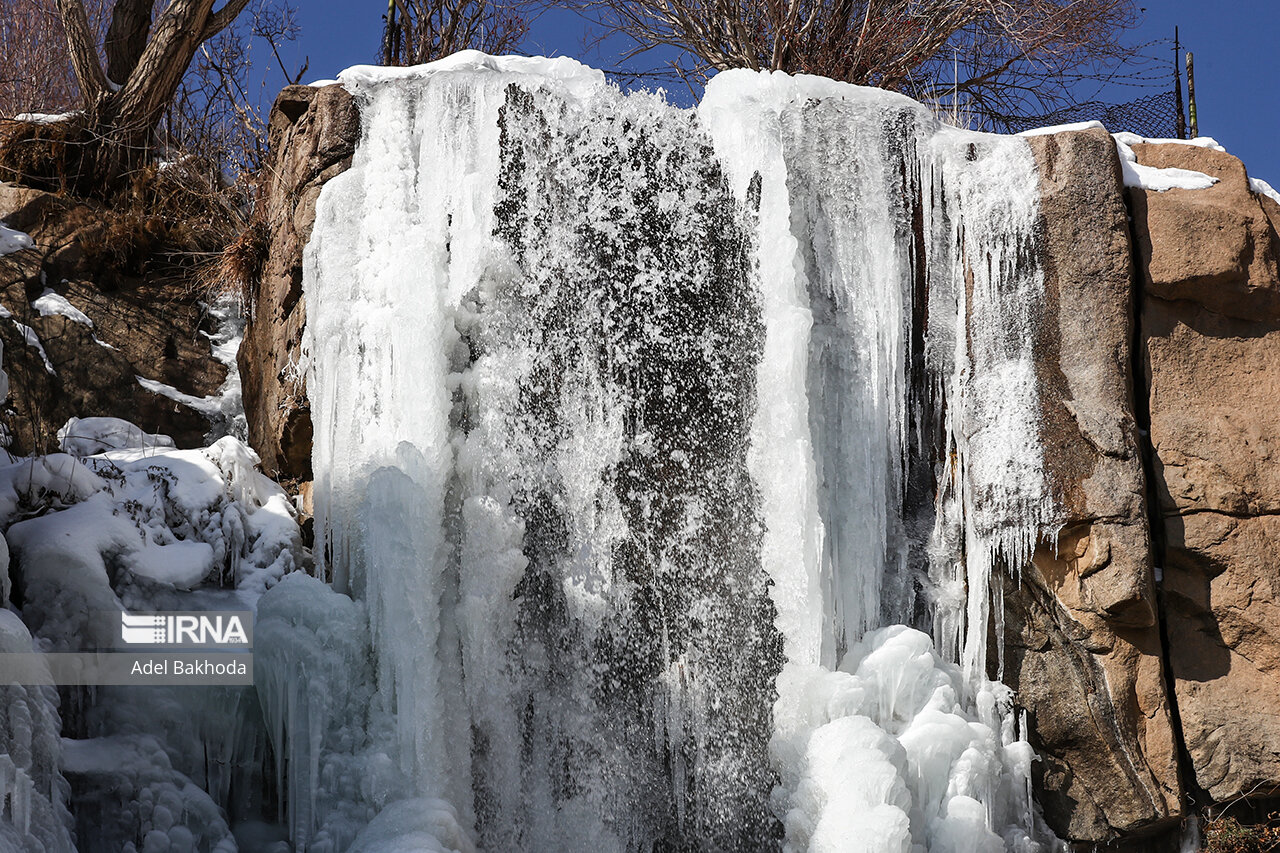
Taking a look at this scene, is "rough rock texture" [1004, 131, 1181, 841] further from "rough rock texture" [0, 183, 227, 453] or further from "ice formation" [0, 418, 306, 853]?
"rough rock texture" [0, 183, 227, 453]

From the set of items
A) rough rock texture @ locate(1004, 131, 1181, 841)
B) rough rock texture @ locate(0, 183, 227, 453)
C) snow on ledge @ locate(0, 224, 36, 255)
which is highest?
snow on ledge @ locate(0, 224, 36, 255)

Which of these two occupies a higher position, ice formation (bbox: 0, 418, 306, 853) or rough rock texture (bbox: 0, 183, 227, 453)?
rough rock texture (bbox: 0, 183, 227, 453)

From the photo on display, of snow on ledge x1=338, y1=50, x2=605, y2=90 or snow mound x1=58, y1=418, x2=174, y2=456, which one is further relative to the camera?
snow mound x1=58, y1=418, x2=174, y2=456

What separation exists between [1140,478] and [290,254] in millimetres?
4175

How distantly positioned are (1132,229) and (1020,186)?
576 millimetres

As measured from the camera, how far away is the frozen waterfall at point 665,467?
4.73 meters

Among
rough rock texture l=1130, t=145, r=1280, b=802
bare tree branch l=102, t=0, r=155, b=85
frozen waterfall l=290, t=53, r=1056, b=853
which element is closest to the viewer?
frozen waterfall l=290, t=53, r=1056, b=853

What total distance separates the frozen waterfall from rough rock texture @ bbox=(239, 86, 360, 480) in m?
0.16

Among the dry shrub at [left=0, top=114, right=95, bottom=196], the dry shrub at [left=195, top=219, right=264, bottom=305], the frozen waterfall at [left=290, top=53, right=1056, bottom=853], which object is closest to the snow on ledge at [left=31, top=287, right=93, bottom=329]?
the dry shrub at [left=0, top=114, right=95, bottom=196]

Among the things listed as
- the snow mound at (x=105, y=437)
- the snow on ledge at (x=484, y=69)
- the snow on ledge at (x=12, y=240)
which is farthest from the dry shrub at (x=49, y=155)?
the snow on ledge at (x=484, y=69)

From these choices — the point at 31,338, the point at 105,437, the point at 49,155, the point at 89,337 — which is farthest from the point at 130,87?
the point at 105,437

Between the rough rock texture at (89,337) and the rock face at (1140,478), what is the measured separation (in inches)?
67.2

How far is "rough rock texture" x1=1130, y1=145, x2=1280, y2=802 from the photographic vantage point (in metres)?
5.11

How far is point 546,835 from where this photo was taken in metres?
4.82
